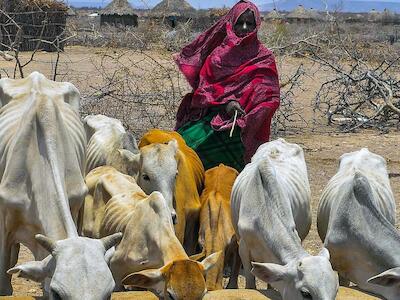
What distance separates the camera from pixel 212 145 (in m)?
8.05

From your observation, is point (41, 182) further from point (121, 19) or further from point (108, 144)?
point (121, 19)

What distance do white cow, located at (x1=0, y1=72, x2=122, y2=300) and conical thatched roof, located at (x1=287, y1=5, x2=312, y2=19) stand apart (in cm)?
4099

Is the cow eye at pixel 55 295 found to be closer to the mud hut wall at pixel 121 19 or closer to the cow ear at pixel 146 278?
the cow ear at pixel 146 278

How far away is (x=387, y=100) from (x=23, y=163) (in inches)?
347

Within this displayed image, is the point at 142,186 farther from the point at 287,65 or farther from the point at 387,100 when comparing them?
the point at 287,65

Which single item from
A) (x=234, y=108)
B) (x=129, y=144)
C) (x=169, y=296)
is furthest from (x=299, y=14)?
(x=169, y=296)

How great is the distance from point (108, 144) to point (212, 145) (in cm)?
99

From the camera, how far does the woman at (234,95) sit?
25.6ft

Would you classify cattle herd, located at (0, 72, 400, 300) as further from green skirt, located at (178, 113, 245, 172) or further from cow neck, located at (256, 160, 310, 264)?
green skirt, located at (178, 113, 245, 172)

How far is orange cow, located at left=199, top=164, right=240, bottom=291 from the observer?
6418mm

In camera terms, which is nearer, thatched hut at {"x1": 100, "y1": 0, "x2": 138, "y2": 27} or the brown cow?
the brown cow

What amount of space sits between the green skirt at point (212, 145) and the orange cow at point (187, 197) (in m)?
0.75

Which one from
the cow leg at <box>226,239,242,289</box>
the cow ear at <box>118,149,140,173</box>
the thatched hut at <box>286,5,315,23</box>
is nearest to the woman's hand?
the cow ear at <box>118,149,140,173</box>

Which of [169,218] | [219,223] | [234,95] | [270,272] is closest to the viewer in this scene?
[270,272]
